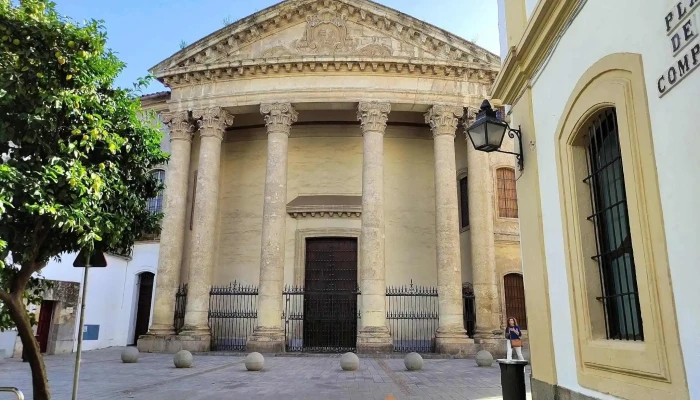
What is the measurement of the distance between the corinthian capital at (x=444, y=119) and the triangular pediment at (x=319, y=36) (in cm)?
206

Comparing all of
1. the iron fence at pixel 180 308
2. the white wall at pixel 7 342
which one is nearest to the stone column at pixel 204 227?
the iron fence at pixel 180 308

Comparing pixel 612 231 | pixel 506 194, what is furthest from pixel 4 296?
pixel 506 194

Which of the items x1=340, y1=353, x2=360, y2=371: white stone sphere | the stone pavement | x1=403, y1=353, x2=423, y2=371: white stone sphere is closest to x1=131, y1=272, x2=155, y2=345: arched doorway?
the stone pavement

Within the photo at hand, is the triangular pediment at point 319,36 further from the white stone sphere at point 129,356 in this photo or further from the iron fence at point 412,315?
the white stone sphere at point 129,356

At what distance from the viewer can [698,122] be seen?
3.30m

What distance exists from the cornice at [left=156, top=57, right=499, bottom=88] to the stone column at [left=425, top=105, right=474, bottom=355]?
59.6 inches

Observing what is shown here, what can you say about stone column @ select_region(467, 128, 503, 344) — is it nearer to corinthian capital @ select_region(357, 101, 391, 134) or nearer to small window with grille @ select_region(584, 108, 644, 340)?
corinthian capital @ select_region(357, 101, 391, 134)

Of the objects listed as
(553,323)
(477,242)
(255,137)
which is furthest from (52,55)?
(255,137)

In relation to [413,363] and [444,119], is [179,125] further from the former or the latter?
[413,363]

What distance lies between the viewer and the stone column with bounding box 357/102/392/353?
17125mm

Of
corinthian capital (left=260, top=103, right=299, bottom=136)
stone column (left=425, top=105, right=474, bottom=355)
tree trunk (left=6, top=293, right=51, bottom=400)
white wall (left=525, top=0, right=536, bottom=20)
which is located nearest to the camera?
tree trunk (left=6, top=293, right=51, bottom=400)

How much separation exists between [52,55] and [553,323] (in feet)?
21.5

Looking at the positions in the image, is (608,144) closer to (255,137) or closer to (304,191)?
(304,191)

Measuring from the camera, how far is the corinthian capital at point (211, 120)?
19.7 metres
